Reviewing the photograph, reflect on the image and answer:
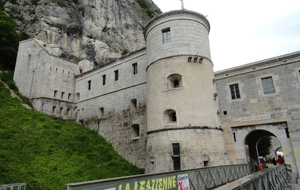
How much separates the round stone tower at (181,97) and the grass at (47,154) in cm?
396

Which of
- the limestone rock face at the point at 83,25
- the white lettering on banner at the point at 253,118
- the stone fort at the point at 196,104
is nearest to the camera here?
the stone fort at the point at 196,104

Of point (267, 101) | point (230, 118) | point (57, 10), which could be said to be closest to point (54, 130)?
point (230, 118)

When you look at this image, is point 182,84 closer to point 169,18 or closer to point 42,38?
point 169,18

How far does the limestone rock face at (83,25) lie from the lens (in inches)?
1272

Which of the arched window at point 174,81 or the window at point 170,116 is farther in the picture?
the arched window at point 174,81

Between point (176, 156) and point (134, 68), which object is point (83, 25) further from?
point (176, 156)

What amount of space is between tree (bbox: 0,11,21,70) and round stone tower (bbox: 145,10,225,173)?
2281 cm

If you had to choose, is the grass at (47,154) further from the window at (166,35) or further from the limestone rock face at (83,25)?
the limestone rock face at (83,25)

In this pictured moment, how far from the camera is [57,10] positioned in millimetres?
34094

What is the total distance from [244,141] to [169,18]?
10144mm

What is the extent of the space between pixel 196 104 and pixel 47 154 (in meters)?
9.98

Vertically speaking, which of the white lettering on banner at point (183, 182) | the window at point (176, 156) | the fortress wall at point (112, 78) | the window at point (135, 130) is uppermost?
the fortress wall at point (112, 78)

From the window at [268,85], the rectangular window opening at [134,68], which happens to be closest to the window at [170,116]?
the window at [268,85]

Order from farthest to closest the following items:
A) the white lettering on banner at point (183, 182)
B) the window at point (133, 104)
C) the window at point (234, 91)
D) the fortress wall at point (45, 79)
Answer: the fortress wall at point (45, 79) → the window at point (133, 104) → the window at point (234, 91) → the white lettering on banner at point (183, 182)
